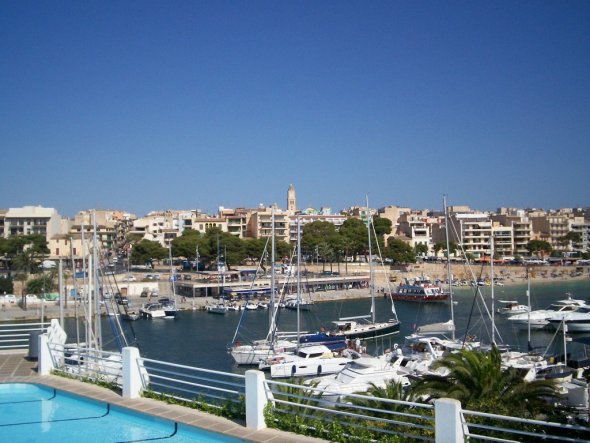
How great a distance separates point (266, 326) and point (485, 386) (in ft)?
117

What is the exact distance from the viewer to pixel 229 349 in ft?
107

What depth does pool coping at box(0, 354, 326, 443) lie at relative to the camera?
6984 millimetres

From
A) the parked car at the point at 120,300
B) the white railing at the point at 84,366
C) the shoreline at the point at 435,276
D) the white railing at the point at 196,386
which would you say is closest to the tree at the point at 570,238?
the shoreline at the point at 435,276

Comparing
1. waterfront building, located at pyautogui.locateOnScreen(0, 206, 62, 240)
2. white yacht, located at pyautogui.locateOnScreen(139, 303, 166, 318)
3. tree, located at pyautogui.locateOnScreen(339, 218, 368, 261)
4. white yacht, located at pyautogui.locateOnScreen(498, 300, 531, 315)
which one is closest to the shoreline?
tree, located at pyautogui.locateOnScreen(339, 218, 368, 261)

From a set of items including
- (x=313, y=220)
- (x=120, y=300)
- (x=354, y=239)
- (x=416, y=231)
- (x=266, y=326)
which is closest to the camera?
(x=120, y=300)

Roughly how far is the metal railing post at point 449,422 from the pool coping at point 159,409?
4.69 feet

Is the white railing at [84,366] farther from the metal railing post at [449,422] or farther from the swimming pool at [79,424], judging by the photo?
the metal railing post at [449,422]

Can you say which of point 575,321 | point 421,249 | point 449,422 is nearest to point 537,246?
point 421,249

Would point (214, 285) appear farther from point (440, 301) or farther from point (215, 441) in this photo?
point (215, 441)

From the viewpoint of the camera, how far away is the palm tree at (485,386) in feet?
28.3

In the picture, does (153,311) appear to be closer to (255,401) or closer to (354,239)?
(354,239)

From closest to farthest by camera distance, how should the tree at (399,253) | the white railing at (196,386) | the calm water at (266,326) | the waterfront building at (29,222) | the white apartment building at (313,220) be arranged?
the white railing at (196,386)
the calm water at (266,326)
the tree at (399,253)
the waterfront building at (29,222)
the white apartment building at (313,220)

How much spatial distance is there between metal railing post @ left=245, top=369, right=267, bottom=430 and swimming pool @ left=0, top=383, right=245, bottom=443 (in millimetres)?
353

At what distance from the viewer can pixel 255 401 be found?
7.25m
